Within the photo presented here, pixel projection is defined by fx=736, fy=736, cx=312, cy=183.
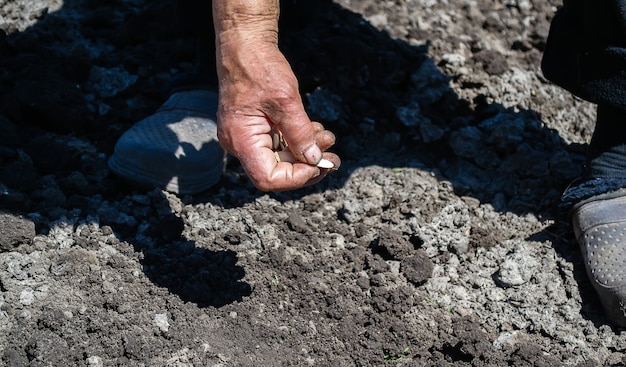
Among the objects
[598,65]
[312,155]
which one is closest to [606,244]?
[598,65]

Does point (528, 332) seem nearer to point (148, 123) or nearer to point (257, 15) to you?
point (257, 15)

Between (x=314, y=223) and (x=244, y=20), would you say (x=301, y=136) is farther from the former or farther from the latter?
(x=314, y=223)

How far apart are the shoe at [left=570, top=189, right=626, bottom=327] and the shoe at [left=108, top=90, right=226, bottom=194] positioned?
1322 mm

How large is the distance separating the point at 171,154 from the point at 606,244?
5.07ft

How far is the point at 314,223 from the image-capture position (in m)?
2.68

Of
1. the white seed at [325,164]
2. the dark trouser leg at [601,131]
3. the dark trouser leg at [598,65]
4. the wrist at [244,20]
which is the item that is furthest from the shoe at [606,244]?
the wrist at [244,20]

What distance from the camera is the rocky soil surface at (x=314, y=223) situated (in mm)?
2250

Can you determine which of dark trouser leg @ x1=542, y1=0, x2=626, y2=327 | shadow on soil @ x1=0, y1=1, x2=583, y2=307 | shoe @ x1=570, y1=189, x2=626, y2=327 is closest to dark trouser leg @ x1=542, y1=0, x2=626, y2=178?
dark trouser leg @ x1=542, y1=0, x2=626, y2=327

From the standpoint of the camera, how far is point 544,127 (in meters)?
3.15

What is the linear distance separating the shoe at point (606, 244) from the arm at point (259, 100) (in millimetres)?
1094

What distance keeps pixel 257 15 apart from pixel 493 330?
4.14 ft

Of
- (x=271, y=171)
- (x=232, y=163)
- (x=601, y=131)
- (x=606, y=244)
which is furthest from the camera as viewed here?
(x=232, y=163)

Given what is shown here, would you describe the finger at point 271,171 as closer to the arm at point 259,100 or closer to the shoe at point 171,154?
the arm at point 259,100

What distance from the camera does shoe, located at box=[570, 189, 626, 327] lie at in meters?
2.38
